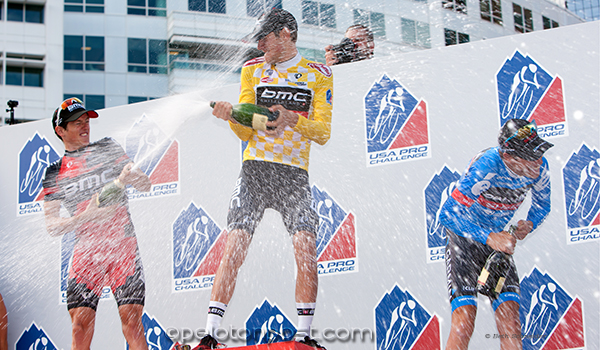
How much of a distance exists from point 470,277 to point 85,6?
64.2ft

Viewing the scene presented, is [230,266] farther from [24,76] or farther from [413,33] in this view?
[24,76]

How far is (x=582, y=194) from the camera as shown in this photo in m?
4.16

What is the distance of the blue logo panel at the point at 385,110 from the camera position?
4738mm

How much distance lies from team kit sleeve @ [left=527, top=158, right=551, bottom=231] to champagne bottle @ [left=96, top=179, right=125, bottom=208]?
318 centimetres

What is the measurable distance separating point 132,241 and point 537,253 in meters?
3.18

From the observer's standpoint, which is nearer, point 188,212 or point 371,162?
point 371,162

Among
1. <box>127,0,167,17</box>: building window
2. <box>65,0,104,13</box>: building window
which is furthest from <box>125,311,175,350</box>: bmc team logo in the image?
<box>65,0,104,13</box>: building window

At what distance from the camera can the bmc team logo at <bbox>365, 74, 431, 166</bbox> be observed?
4645 millimetres

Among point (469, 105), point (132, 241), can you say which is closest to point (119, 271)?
point (132, 241)

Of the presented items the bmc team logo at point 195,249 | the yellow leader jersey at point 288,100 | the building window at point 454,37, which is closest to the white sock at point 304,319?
the yellow leader jersey at point 288,100

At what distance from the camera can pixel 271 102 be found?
423 centimetres

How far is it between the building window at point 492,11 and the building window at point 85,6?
12.2 meters

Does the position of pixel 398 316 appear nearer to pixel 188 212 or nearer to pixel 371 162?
pixel 371 162

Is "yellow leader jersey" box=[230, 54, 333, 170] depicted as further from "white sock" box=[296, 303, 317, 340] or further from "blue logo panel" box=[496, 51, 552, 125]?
"blue logo panel" box=[496, 51, 552, 125]
